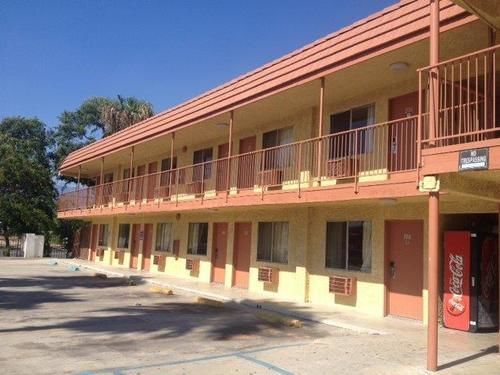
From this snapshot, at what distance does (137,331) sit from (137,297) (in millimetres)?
5885

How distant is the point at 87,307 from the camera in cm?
1334

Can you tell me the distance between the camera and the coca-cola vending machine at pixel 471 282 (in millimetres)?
10438

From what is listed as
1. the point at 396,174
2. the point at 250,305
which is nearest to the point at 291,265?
the point at 250,305

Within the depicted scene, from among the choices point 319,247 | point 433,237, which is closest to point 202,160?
point 319,247

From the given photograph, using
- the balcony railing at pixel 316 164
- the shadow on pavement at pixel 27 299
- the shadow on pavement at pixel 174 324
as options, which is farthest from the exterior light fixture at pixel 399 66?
the shadow on pavement at pixel 27 299

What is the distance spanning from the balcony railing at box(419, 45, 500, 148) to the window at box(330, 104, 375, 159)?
72.9 inches

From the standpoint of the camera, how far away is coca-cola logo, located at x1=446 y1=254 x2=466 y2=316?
10.6 meters

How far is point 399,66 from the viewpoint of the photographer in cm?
1165

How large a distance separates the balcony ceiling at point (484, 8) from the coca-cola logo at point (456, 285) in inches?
194

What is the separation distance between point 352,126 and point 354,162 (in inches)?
48.0

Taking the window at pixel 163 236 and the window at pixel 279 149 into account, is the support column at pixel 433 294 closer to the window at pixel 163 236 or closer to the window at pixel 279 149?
the window at pixel 279 149

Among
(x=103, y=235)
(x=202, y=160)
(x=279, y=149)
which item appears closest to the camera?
(x=279, y=149)

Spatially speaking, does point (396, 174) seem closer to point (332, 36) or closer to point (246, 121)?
point (332, 36)

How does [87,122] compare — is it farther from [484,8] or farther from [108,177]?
[484,8]
